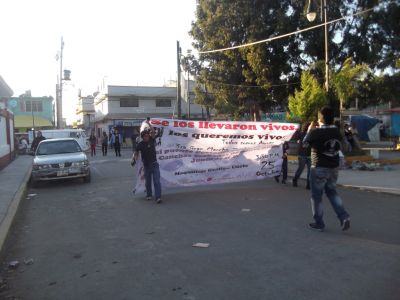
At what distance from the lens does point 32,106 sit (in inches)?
2463

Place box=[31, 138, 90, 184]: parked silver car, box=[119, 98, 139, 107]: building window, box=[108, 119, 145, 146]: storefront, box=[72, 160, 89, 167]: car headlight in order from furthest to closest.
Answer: box=[119, 98, 139, 107]: building window
box=[108, 119, 145, 146]: storefront
box=[72, 160, 89, 167]: car headlight
box=[31, 138, 90, 184]: parked silver car

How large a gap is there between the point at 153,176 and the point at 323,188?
431 centimetres

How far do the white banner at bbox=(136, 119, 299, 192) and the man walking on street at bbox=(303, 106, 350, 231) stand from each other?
4.68 meters

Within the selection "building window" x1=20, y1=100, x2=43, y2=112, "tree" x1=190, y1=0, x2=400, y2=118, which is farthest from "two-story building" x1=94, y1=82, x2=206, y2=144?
"tree" x1=190, y1=0, x2=400, y2=118

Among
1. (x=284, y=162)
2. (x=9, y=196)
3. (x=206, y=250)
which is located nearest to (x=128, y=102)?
(x=284, y=162)

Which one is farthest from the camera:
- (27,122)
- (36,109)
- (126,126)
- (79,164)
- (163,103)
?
(36,109)

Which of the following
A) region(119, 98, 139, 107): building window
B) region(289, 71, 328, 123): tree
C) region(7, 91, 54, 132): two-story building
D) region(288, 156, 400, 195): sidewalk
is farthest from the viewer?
region(7, 91, 54, 132): two-story building

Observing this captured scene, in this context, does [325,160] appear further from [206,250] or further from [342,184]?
[342,184]

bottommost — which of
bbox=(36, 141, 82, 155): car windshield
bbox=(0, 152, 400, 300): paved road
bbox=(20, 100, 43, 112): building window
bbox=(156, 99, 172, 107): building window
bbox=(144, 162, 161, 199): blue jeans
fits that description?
bbox=(0, 152, 400, 300): paved road

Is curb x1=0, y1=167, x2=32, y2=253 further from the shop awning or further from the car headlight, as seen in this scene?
the shop awning

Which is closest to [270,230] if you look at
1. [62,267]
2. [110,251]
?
[110,251]

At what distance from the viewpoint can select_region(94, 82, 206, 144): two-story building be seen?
158ft

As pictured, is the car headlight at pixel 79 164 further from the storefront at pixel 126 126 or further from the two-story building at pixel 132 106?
the storefront at pixel 126 126

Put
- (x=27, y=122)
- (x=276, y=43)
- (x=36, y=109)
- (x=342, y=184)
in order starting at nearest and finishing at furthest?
1. (x=342, y=184)
2. (x=276, y=43)
3. (x=27, y=122)
4. (x=36, y=109)
